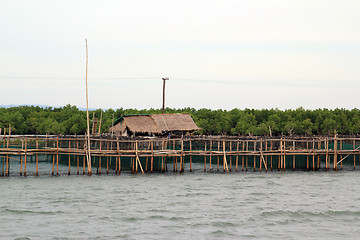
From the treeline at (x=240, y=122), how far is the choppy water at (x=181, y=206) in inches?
1483

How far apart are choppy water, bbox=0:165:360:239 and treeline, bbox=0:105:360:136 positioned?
124 ft

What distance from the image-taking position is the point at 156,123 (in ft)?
182

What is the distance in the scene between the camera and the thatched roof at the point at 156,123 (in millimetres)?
54566

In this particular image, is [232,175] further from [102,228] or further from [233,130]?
[233,130]

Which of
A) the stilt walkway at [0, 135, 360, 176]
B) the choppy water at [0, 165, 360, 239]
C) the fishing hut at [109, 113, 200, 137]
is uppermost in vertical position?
the fishing hut at [109, 113, 200, 137]

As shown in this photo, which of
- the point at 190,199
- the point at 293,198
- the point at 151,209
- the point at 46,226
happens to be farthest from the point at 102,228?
the point at 293,198

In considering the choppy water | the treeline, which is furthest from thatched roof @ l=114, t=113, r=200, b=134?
the treeline

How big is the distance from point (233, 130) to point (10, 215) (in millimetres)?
55484

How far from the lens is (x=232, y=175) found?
40.1m

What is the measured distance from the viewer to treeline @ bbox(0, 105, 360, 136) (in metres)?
76.6

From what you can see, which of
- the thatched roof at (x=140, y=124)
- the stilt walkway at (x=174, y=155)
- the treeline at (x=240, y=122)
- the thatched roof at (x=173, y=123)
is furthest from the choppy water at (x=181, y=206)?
the treeline at (x=240, y=122)

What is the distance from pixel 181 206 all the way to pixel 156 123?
27385 mm

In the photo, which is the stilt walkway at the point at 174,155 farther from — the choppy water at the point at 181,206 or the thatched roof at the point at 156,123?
the choppy water at the point at 181,206

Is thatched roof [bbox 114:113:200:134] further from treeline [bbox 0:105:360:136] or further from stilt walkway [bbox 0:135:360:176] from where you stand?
treeline [bbox 0:105:360:136]
